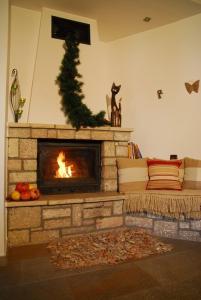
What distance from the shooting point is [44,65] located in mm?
3016

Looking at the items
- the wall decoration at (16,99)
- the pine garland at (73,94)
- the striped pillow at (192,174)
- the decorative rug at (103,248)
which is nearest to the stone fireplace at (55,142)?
the pine garland at (73,94)

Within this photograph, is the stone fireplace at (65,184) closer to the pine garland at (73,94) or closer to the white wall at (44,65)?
the pine garland at (73,94)

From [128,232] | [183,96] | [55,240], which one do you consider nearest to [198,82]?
[183,96]

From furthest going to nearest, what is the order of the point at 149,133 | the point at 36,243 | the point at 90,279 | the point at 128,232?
the point at 149,133, the point at 128,232, the point at 36,243, the point at 90,279

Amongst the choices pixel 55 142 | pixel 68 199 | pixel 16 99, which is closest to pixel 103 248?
pixel 68 199

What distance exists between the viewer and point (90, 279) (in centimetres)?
182

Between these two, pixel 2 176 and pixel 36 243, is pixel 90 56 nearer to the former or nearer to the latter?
pixel 2 176

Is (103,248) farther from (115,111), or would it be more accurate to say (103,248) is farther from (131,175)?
(115,111)

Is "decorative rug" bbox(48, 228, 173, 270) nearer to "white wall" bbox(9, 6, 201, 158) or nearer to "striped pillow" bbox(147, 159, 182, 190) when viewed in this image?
"striped pillow" bbox(147, 159, 182, 190)

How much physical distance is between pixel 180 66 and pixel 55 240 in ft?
8.96

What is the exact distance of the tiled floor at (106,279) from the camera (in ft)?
5.31

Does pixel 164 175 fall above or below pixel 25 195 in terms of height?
above

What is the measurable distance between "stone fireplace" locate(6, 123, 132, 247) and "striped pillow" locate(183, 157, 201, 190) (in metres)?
0.77

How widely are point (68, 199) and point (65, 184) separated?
39 cm
